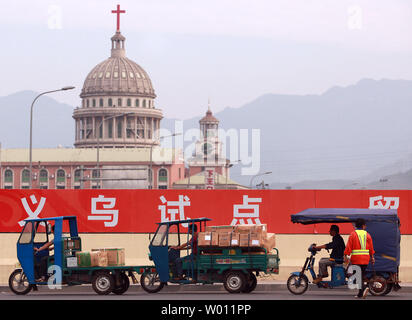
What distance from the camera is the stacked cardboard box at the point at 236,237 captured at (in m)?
21.3

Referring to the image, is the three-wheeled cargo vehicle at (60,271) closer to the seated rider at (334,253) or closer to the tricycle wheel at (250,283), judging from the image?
the tricycle wheel at (250,283)

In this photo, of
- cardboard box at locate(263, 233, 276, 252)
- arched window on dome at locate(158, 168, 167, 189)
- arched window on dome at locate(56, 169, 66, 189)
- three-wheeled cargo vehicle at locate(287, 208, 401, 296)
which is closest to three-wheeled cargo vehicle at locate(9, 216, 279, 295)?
cardboard box at locate(263, 233, 276, 252)

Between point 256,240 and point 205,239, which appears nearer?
point 256,240

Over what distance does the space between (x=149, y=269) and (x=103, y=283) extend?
1090 mm

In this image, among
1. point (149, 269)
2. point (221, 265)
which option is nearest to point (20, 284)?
point (149, 269)

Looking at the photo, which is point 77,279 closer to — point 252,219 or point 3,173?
point 252,219

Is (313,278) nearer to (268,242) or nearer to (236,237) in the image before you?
(268,242)

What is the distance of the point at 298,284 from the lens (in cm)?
2072

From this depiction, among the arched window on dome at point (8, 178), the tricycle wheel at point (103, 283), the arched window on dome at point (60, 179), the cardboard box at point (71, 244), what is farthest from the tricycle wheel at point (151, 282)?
the arched window on dome at point (8, 178)

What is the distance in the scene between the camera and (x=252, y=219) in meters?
26.8

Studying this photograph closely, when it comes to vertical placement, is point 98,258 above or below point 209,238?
below

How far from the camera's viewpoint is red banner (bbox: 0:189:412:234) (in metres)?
26.6

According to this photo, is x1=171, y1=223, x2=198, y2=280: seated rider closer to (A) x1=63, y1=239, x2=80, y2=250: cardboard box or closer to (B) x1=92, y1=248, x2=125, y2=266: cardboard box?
(B) x1=92, y1=248, x2=125, y2=266: cardboard box
